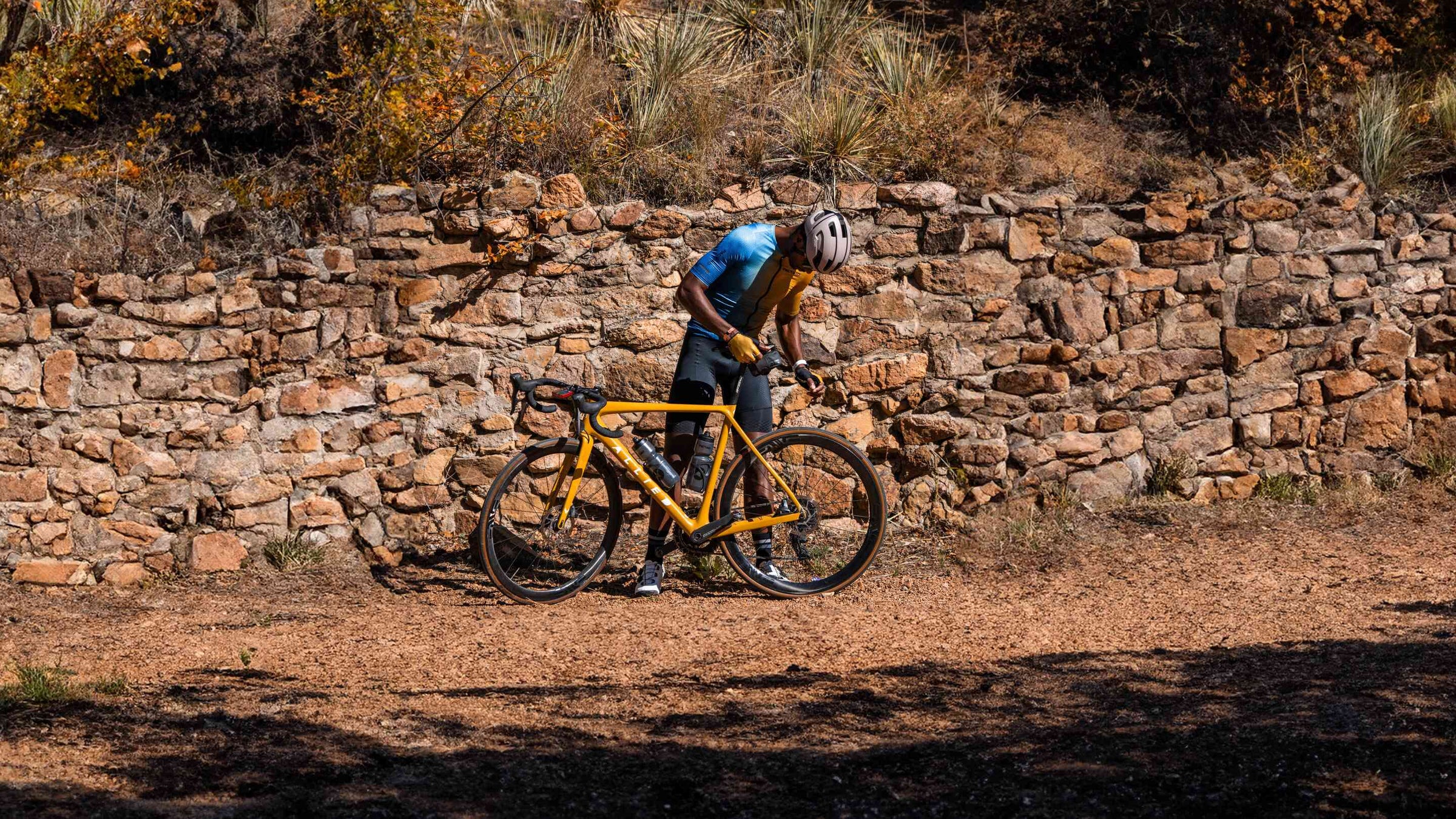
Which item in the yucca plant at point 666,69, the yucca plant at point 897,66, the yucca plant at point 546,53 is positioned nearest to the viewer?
the yucca plant at point 546,53

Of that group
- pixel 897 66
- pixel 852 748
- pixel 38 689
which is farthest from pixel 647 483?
pixel 897 66

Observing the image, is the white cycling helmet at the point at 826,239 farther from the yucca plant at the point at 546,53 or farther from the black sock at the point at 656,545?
the yucca plant at the point at 546,53

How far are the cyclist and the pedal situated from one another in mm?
167

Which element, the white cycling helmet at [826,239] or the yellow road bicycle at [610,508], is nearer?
the white cycling helmet at [826,239]

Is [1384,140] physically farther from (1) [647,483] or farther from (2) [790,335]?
(1) [647,483]

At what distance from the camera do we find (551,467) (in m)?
6.18

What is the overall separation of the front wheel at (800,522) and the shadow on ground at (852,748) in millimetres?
1178

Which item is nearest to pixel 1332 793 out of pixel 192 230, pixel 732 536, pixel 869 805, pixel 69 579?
pixel 869 805

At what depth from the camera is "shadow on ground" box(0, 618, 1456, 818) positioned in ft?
11.3

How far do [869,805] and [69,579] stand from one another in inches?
163

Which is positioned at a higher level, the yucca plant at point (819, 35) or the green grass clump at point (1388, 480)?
the yucca plant at point (819, 35)

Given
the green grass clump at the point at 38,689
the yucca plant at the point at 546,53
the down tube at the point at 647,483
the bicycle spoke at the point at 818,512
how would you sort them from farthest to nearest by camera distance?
the yucca plant at the point at 546,53 → the bicycle spoke at the point at 818,512 → the down tube at the point at 647,483 → the green grass clump at the point at 38,689

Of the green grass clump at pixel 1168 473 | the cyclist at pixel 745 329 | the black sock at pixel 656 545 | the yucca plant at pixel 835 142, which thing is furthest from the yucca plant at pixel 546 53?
the green grass clump at pixel 1168 473

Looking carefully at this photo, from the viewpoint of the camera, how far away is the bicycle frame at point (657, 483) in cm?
574
